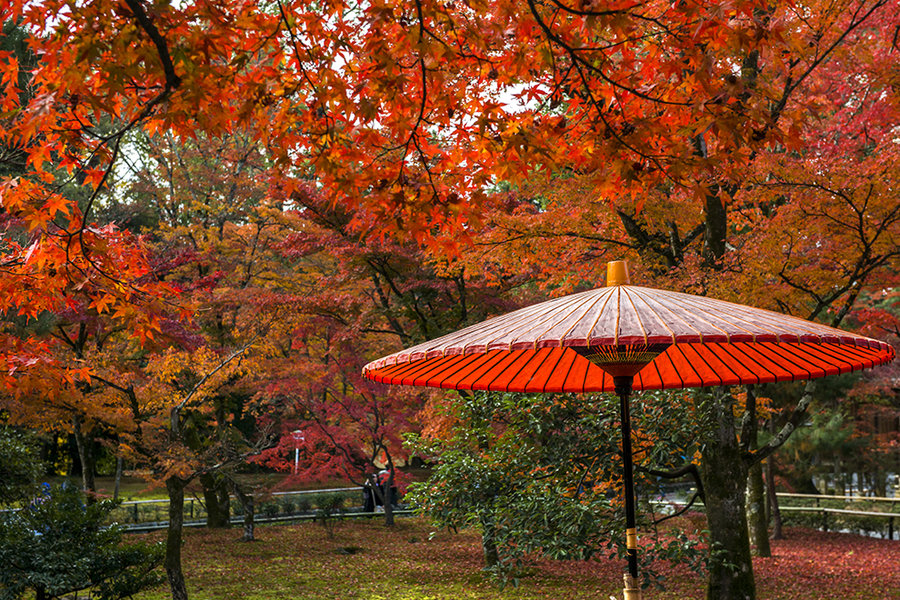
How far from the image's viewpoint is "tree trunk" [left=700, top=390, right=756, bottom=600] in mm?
6684

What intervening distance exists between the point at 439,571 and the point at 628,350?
27.9 feet

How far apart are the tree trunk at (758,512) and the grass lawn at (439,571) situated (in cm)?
28

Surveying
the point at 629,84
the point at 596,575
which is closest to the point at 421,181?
the point at 629,84

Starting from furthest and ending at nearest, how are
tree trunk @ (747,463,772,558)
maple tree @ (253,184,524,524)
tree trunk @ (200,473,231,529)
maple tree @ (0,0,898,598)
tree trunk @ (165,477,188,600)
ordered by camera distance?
tree trunk @ (200,473,231,529) → maple tree @ (253,184,524,524) → tree trunk @ (747,463,772,558) → tree trunk @ (165,477,188,600) → maple tree @ (0,0,898,598)

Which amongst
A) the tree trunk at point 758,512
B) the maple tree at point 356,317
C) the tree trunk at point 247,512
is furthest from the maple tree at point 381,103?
the tree trunk at point 247,512

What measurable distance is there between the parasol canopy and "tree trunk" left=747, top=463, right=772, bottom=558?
8056 millimetres

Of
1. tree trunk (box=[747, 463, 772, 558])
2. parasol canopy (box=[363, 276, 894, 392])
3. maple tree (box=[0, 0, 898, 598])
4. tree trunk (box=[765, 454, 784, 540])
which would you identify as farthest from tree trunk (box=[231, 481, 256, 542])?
parasol canopy (box=[363, 276, 894, 392])

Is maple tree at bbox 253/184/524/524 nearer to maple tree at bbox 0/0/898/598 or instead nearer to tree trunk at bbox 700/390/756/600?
tree trunk at bbox 700/390/756/600

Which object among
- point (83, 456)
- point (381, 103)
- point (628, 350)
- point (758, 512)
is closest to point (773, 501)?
point (758, 512)

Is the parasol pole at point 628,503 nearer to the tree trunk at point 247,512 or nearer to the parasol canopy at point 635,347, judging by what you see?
the parasol canopy at point 635,347

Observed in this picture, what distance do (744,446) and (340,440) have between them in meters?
9.37

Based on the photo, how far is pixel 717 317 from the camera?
9.55ft

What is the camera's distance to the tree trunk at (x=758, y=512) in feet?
35.9

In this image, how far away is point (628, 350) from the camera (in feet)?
10.9
